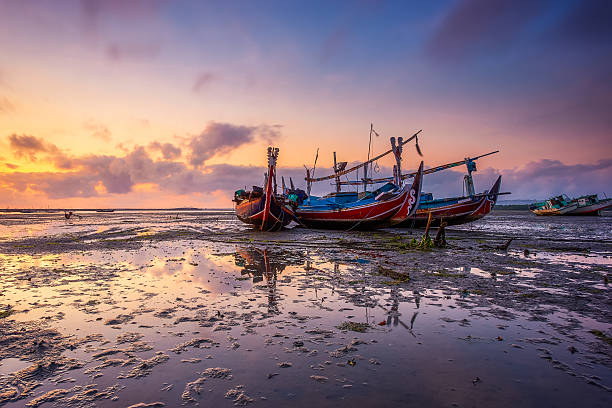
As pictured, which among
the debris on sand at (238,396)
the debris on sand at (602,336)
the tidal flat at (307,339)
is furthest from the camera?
the debris on sand at (602,336)

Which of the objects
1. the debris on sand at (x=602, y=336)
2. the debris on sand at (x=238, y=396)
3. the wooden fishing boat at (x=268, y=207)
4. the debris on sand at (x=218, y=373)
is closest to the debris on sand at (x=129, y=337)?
the debris on sand at (x=218, y=373)

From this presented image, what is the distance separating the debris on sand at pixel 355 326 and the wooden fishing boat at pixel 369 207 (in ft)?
64.0

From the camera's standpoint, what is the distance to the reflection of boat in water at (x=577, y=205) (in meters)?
48.8

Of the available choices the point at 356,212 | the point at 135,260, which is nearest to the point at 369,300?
the point at 135,260

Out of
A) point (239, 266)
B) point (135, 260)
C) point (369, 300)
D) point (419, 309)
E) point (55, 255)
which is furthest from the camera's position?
point (55, 255)

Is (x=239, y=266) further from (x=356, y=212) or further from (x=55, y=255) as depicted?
(x=356, y=212)

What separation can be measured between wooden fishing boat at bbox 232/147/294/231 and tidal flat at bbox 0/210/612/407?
17268 mm

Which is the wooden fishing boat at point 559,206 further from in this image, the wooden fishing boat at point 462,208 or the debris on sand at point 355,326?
the debris on sand at point 355,326

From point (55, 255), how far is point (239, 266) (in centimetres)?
836

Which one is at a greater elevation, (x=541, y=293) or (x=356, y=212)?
(x=356, y=212)

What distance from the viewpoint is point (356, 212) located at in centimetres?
2542

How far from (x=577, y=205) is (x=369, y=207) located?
4722 cm

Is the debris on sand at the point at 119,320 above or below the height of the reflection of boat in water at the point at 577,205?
below

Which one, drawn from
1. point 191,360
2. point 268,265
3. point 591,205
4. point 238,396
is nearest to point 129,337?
point 191,360
